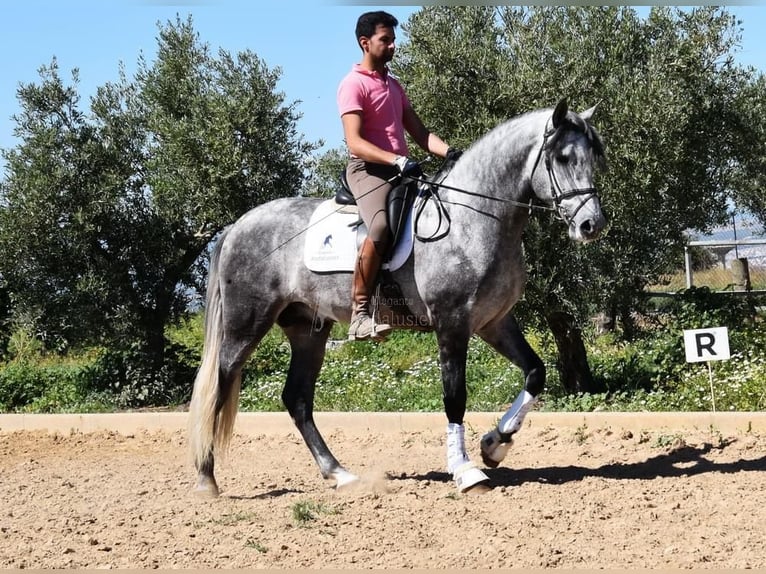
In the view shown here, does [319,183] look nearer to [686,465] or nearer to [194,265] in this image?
[194,265]

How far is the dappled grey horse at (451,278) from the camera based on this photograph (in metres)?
6.09

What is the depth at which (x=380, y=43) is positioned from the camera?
20.8 feet

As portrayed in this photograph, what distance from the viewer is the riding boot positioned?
20.8ft

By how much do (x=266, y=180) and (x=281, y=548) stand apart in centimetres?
676

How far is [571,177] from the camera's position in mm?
5996

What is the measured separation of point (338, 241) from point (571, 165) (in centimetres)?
162

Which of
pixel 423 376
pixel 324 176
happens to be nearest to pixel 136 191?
pixel 324 176

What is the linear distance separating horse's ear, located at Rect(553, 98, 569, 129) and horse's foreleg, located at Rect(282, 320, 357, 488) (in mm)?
2256

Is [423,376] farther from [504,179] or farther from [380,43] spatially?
[380,43]

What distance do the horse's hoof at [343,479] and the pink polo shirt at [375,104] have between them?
2.15 m

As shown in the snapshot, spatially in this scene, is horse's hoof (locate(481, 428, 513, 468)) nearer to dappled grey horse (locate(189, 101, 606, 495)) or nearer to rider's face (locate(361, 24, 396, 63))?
dappled grey horse (locate(189, 101, 606, 495))

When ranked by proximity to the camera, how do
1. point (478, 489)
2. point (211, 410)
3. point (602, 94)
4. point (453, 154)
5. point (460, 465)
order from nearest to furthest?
point (478, 489)
point (460, 465)
point (453, 154)
point (211, 410)
point (602, 94)

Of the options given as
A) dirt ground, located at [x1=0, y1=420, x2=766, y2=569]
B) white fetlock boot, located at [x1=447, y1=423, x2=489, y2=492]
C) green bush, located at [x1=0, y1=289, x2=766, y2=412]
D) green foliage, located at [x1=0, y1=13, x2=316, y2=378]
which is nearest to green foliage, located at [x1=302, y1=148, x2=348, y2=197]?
green foliage, located at [x1=0, y1=13, x2=316, y2=378]

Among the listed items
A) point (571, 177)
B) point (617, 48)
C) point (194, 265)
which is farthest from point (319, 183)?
point (571, 177)
